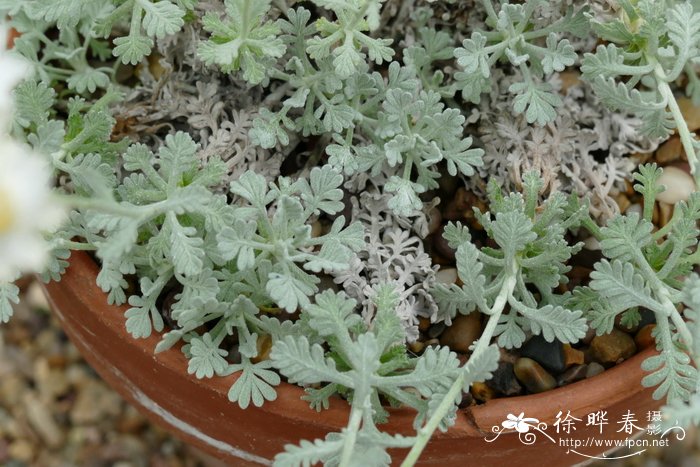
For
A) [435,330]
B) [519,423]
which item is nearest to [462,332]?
[435,330]

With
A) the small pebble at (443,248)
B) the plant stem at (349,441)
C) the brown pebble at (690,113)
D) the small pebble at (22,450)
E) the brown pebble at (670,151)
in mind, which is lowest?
the small pebble at (22,450)

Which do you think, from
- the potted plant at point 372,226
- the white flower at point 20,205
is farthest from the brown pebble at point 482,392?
the white flower at point 20,205

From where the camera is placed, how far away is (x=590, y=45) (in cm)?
105

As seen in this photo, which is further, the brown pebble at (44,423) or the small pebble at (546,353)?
the brown pebble at (44,423)

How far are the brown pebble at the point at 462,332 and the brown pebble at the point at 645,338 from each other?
194 mm

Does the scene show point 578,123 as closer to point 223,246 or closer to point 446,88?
point 446,88

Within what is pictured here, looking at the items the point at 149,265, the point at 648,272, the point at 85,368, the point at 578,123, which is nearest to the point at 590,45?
the point at 578,123

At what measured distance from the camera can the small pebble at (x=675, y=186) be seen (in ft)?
3.50

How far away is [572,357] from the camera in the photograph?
972 mm

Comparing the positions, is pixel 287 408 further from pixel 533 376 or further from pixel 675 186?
pixel 675 186

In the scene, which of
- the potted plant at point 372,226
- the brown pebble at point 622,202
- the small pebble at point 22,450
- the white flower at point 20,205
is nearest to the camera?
the white flower at point 20,205

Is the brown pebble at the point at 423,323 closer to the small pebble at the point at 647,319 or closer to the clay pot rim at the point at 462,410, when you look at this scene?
the clay pot rim at the point at 462,410

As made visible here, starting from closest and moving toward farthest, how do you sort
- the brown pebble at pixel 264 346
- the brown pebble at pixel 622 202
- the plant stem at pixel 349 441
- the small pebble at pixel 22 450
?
the plant stem at pixel 349 441 → the brown pebble at pixel 264 346 → the brown pebble at pixel 622 202 → the small pebble at pixel 22 450

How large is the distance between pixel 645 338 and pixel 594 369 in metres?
0.08
